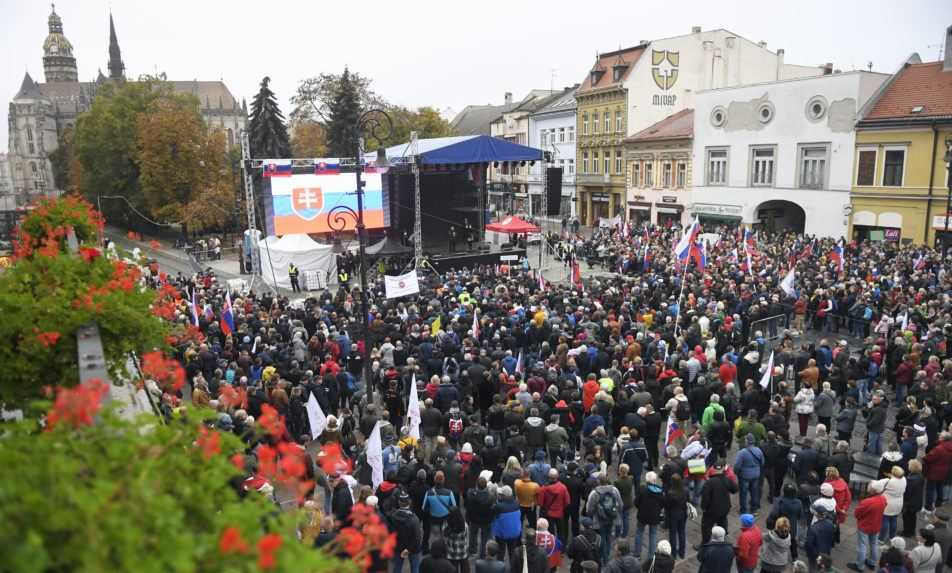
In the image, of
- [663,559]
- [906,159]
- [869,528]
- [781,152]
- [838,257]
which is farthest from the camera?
[781,152]

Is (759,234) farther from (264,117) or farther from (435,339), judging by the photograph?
(264,117)

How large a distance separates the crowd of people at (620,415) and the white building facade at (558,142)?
33.1m

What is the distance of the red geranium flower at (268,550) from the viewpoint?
7.64ft

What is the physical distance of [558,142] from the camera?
53.7m

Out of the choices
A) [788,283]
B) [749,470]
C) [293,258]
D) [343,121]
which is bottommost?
[749,470]

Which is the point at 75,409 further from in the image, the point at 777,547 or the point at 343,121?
the point at 343,121

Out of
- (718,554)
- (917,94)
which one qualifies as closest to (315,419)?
(718,554)

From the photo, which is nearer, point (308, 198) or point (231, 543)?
point (231, 543)

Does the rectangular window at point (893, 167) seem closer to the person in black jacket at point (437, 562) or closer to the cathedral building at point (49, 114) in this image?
the person in black jacket at point (437, 562)

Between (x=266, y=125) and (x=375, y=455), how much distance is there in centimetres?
4188

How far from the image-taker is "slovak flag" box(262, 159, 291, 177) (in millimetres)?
26688

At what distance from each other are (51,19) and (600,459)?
15415cm

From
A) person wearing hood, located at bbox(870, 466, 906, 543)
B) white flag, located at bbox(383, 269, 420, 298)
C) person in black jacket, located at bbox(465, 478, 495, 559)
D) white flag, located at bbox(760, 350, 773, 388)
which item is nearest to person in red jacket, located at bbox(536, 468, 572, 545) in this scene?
person in black jacket, located at bbox(465, 478, 495, 559)

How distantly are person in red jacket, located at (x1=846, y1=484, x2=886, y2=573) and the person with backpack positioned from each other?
293cm
